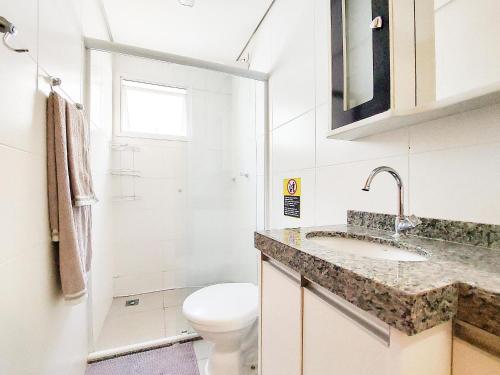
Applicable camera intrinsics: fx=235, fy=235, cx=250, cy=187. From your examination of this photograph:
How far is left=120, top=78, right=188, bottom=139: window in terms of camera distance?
2.28 meters

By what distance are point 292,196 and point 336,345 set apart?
3.39ft

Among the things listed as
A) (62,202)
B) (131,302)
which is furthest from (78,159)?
(131,302)

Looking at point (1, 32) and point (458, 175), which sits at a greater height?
point (1, 32)

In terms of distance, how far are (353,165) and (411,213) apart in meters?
0.32

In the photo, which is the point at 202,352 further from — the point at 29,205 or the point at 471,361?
the point at 471,361

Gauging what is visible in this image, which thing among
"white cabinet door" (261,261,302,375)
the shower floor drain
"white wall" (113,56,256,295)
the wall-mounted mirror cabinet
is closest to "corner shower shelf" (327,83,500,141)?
the wall-mounted mirror cabinet

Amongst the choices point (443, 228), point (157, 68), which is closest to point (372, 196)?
point (443, 228)

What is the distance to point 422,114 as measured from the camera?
69 centimetres

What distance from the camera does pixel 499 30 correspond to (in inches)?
22.9

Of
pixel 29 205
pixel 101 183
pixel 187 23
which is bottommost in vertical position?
pixel 29 205

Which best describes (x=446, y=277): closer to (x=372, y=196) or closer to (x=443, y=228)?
(x=443, y=228)

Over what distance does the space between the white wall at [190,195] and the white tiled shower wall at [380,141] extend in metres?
0.38

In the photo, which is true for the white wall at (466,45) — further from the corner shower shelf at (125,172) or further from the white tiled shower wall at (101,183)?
the corner shower shelf at (125,172)

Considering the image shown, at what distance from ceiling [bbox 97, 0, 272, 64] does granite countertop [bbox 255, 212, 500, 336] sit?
6.19 feet
